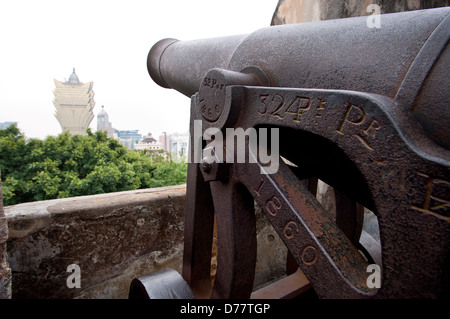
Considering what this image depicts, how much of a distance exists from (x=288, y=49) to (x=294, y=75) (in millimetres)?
110

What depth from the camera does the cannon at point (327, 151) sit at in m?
0.52

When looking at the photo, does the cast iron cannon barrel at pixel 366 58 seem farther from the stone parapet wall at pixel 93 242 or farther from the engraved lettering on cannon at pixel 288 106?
the stone parapet wall at pixel 93 242

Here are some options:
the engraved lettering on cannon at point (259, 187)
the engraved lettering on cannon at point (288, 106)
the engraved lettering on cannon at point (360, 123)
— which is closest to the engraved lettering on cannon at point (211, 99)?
the engraved lettering on cannon at point (288, 106)

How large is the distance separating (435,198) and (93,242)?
1.58 meters

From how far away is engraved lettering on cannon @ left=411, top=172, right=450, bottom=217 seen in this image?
47 centimetres

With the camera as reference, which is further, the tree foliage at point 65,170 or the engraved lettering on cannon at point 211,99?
the tree foliage at point 65,170

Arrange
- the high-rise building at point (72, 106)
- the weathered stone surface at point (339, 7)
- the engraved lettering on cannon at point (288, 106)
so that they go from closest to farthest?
the engraved lettering on cannon at point (288, 106)
the weathered stone surface at point (339, 7)
the high-rise building at point (72, 106)

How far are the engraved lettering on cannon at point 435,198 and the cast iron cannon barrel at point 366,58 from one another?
0.45 feet

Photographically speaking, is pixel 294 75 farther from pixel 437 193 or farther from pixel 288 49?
pixel 437 193

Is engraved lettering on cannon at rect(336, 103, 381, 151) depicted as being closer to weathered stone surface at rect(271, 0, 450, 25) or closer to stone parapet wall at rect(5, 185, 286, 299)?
stone parapet wall at rect(5, 185, 286, 299)

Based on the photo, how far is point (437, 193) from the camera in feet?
1.57

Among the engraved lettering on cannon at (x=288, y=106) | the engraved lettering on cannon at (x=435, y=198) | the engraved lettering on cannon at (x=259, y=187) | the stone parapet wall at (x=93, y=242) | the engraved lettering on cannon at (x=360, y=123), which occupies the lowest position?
the stone parapet wall at (x=93, y=242)

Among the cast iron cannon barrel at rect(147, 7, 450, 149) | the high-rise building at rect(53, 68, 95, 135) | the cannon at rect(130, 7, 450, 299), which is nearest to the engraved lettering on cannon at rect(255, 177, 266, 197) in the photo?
the cannon at rect(130, 7, 450, 299)
